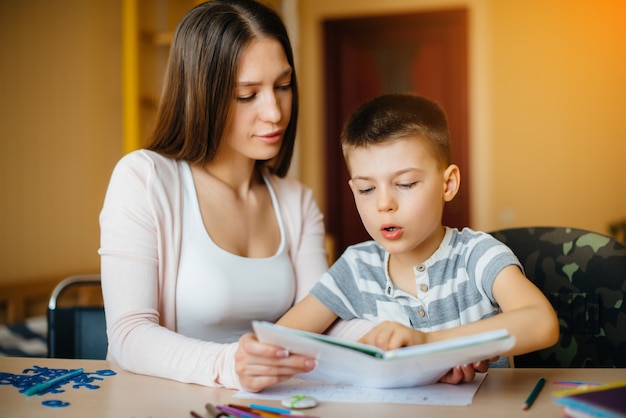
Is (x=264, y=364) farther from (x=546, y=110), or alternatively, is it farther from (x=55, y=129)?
(x=546, y=110)

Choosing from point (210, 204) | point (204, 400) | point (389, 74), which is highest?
point (389, 74)

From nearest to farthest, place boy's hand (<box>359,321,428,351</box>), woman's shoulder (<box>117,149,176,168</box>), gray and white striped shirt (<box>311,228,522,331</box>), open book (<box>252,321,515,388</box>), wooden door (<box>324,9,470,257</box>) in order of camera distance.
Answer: open book (<box>252,321,515,388</box>)
boy's hand (<box>359,321,428,351</box>)
gray and white striped shirt (<box>311,228,522,331</box>)
woman's shoulder (<box>117,149,176,168</box>)
wooden door (<box>324,9,470,257</box>)

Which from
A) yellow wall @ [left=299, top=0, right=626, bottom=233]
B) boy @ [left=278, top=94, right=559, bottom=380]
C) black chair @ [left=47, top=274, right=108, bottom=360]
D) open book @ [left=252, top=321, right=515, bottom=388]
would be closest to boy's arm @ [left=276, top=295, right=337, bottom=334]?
boy @ [left=278, top=94, right=559, bottom=380]

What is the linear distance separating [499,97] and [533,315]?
392 cm

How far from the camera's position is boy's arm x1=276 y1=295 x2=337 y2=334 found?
4.65 feet

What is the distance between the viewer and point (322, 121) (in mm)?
5238

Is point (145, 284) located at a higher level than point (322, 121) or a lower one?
lower

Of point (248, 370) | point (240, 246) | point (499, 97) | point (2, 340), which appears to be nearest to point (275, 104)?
point (240, 246)

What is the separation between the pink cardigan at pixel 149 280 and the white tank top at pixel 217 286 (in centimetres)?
2

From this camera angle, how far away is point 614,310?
1.51m

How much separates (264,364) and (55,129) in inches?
111

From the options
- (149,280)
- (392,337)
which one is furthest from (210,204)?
(392,337)

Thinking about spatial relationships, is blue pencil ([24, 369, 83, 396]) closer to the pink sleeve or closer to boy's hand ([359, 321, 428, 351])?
the pink sleeve

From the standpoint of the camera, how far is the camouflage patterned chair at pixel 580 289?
1513 mm
